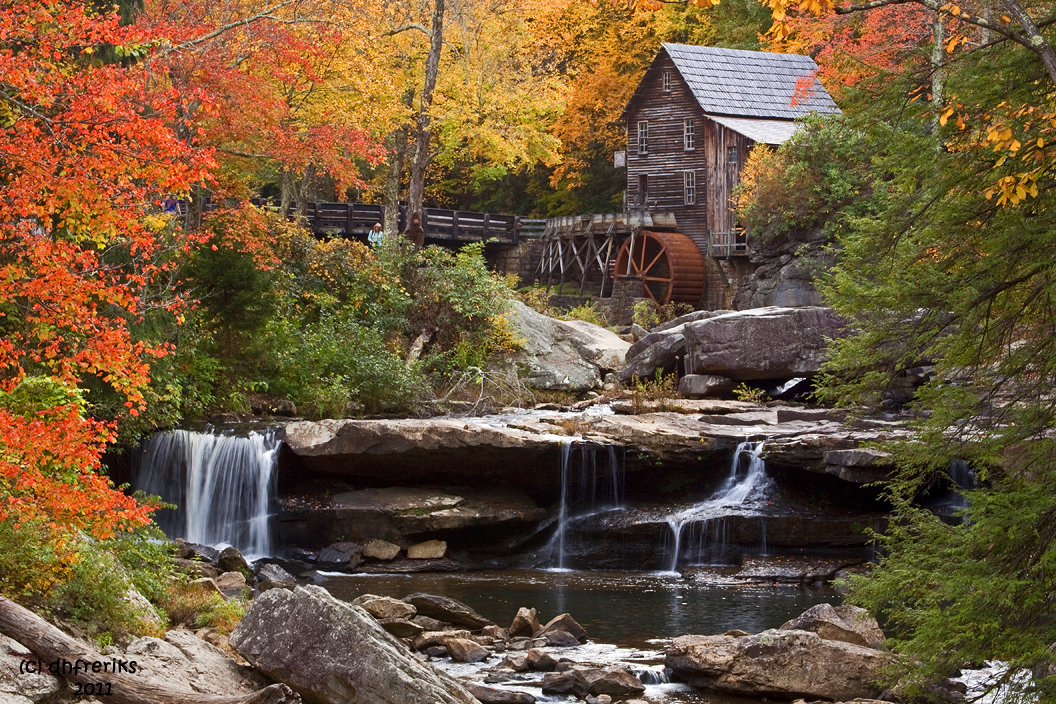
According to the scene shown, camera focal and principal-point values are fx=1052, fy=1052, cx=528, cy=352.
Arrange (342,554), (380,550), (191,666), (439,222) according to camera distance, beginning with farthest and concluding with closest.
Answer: (439,222)
(380,550)
(342,554)
(191,666)

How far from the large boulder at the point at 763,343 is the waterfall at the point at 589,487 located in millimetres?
4275

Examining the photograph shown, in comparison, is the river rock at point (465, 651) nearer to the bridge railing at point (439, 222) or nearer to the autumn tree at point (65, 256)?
the autumn tree at point (65, 256)

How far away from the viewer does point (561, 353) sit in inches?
941

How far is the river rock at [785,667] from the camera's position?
9023 mm

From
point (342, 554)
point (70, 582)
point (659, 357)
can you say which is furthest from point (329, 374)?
point (70, 582)

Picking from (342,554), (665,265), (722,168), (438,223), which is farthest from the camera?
(438,223)

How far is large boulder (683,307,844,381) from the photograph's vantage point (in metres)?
19.3

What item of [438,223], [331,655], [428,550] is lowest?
[428,550]

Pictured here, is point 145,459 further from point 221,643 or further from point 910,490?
point 910,490

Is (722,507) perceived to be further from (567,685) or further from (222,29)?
(222,29)

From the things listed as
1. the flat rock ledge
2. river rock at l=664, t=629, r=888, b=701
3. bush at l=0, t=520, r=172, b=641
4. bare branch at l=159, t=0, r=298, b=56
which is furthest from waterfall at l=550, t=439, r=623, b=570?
bush at l=0, t=520, r=172, b=641

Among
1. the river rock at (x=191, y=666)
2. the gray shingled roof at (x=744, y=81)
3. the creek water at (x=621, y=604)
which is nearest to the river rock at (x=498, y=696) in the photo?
the creek water at (x=621, y=604)

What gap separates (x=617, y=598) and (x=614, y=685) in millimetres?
4155

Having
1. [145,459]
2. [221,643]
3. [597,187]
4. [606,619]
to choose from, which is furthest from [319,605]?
[597,187]
